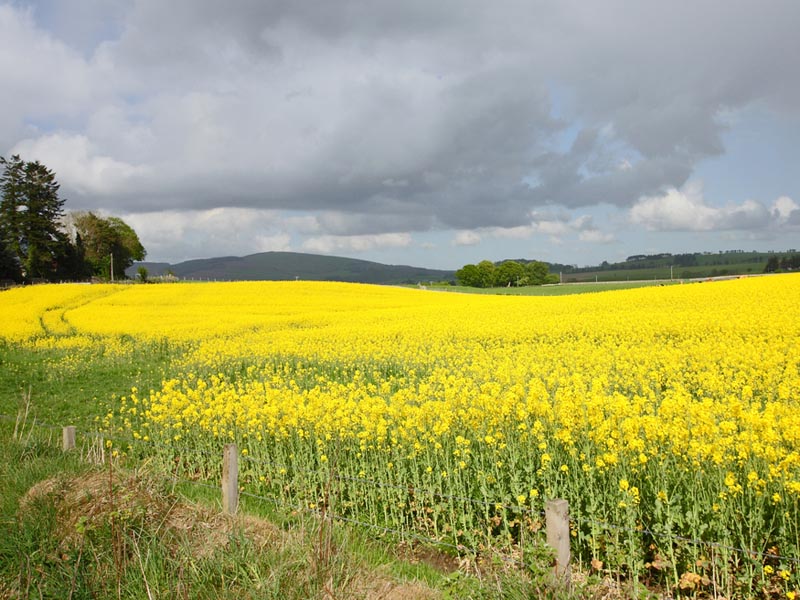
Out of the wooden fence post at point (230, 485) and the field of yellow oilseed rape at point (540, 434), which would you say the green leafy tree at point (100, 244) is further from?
the wooden fence post at point (230, 485)

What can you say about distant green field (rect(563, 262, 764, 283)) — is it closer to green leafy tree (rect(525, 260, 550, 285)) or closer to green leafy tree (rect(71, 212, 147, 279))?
green leafy tree (rect(525, 260, 550, 285))

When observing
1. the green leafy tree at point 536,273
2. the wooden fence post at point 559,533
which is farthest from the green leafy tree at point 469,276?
the wooden fence post at point 559,533

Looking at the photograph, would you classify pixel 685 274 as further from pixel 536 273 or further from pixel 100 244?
pixel 100 244

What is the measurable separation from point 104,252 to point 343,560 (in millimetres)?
92269

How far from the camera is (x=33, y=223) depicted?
233 feet

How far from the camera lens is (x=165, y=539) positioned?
515cm

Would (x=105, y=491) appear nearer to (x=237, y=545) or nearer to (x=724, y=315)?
(x=237, y=545)

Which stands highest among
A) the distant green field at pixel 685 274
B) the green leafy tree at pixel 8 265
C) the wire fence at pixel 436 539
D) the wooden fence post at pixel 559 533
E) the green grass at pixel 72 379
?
the green leafy tree at pixel 8 265

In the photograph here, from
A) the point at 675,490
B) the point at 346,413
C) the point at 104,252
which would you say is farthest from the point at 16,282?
the point at 675,490

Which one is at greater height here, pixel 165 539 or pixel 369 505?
pixel 165 539

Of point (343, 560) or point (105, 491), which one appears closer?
point (343, 560)

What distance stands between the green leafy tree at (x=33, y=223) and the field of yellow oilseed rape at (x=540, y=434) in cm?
5812

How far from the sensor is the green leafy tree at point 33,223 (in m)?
70.4

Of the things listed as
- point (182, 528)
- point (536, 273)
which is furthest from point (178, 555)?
point (536, 273)
